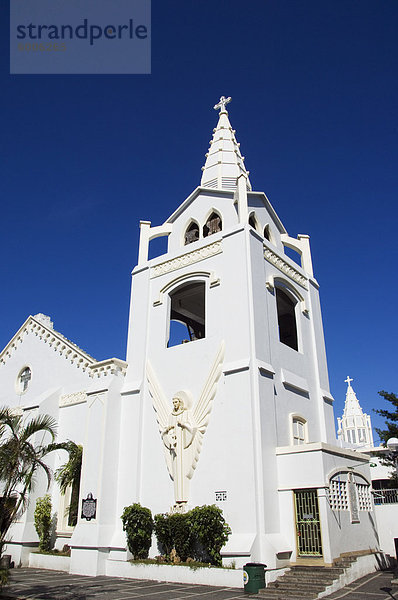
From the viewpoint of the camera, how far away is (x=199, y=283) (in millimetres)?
18859

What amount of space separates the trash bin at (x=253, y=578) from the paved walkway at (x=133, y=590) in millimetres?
229

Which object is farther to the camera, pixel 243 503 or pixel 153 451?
pixel 153 451

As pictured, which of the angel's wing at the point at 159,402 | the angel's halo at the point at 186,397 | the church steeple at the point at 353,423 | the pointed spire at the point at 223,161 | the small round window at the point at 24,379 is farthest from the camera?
the church steeple at the point at 353,423

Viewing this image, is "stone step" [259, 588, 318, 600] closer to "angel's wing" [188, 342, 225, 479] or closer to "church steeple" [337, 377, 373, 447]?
"angel's wing" [188, 342, 225, 479]

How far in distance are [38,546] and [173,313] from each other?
1063 cm

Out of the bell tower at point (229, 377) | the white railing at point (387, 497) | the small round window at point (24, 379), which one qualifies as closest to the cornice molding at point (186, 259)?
the bell tower at point (229, 377)

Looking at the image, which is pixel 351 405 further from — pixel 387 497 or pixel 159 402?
pixel 159 402

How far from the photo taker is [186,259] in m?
18.6

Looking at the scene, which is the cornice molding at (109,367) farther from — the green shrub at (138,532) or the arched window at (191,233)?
the arched window at (191,233)

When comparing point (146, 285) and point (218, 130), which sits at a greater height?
point (218, 130)

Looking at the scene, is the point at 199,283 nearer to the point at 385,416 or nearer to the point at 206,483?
the point at 206,483

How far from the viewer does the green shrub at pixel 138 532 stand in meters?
14.5

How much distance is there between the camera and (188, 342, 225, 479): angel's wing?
14815mm

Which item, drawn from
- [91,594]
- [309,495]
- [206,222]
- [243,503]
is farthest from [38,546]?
[206,222]
